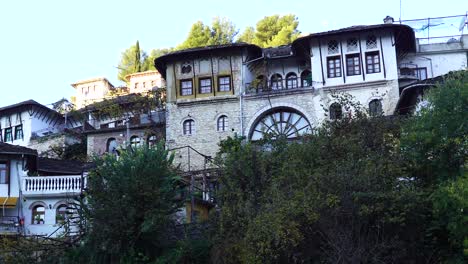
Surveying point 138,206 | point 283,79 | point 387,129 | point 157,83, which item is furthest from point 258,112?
point 157,83

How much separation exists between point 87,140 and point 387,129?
93.9 ft

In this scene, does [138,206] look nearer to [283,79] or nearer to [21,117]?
[283,79]

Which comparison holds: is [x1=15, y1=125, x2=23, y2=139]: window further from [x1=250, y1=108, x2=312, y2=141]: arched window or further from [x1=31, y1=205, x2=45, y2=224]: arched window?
[x1=31, y1=205, x2=45, y2=224]: arched window

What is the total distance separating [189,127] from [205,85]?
121 inches

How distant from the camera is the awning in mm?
32812

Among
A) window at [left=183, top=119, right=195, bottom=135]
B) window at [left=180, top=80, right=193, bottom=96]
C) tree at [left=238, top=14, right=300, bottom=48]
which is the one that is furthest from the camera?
tree at [left=238, top=14, right=300, bottom=48]

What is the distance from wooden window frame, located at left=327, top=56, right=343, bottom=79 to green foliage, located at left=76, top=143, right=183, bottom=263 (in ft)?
67.8

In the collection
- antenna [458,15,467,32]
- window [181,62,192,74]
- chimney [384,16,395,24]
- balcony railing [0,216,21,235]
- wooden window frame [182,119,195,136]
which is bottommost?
balcony railing [0,216,21,235]

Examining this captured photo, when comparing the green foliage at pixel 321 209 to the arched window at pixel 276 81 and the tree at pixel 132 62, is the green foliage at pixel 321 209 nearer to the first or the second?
the arched window at pixel 276 81

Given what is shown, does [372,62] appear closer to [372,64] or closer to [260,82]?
[372,64]

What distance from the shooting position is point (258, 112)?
4334 cm

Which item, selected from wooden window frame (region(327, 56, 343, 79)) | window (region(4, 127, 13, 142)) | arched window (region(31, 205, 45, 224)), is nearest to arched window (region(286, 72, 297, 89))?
wooden window frame (region(327, 56, 343, 79))

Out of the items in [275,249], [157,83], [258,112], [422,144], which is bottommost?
[275,249]

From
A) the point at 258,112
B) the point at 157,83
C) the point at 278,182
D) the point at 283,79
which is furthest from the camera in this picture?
the point at 157,83
